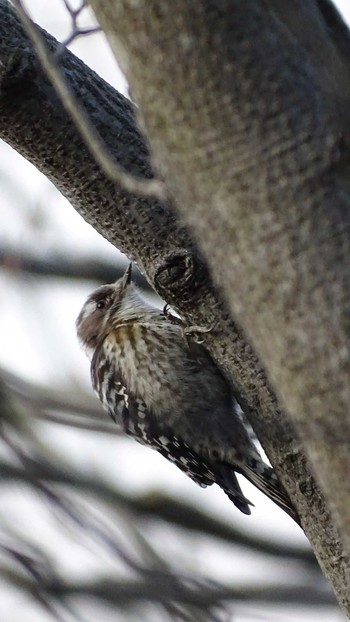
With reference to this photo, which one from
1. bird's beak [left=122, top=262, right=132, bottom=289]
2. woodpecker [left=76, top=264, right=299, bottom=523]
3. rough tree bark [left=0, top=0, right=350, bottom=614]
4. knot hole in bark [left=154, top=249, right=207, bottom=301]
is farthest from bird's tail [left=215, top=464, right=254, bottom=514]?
rough tree bark [left=0, top=0, right=350, bottom=614]

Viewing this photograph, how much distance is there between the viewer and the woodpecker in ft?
16.2

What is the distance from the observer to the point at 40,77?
346 cm

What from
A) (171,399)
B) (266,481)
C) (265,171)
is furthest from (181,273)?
(171,399)

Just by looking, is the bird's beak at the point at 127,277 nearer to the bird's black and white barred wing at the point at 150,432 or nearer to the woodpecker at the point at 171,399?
the woodpecker at the point at 171,399

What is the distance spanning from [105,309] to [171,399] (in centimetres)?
93

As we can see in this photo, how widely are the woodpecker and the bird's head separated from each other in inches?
0.6

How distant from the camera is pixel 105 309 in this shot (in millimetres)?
5855

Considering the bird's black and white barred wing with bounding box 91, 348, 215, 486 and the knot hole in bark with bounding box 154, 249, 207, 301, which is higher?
the knot hole in bark with bounding box 154, 249, 207, 301

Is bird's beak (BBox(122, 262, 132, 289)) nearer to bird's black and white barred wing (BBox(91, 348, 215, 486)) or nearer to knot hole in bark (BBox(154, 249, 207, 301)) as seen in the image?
bird's black and white barred wing (BBox(91, 348, 215, 486))

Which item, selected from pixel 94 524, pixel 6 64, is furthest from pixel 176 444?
pixel 6 64

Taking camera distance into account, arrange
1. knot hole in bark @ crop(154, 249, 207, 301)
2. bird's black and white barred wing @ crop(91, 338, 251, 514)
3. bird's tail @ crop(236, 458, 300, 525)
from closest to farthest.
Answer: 1. knot hole in bark @ crop(154, 249, 207, 301)
2. bird's tail @ crop(236, 458, 300, 525)
3. bird's black and white barred wing @ crop(91, 338, 251, 514)

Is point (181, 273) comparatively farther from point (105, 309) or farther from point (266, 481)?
point (105, 309)

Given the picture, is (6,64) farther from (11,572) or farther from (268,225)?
(11,572)

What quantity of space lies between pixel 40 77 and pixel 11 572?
2280mm
